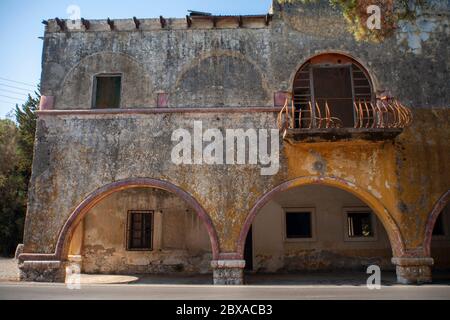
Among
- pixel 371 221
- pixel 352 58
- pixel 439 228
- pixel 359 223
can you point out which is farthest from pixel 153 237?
pixel 439 228

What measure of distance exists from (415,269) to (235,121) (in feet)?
21.2

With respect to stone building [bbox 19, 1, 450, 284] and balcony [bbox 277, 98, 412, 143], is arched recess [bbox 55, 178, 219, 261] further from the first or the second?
balcony [bbox 277, 98, 412, 143]

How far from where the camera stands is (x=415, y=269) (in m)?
10.9

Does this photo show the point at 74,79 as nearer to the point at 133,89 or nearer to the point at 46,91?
the point at 46,91

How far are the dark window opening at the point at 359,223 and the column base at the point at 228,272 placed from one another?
19.3ft

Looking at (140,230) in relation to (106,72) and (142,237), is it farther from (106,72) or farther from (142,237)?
(106,72)

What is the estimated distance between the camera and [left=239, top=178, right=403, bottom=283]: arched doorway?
567 inches

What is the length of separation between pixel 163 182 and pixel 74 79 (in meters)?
4.28

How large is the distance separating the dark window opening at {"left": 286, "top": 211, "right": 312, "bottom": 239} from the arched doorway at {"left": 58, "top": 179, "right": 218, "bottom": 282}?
Result: 302 cm

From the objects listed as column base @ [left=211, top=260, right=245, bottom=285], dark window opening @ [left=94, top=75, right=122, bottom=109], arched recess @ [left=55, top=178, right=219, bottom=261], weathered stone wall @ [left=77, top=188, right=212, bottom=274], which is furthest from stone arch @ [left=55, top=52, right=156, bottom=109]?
column base @ [left=211, top=260, right=245, bottom=285]

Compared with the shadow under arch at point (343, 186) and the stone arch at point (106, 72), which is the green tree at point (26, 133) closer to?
the stone arch at point (106, 72)
